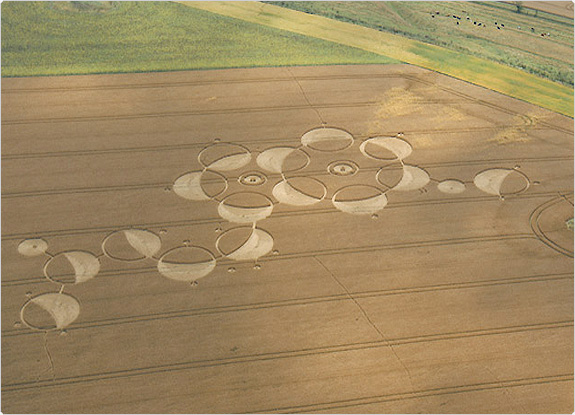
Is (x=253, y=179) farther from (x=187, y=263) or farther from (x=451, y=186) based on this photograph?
(x=451, y=186)

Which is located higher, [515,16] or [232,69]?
[515,16]

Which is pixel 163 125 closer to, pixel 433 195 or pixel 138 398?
pixel 433 195

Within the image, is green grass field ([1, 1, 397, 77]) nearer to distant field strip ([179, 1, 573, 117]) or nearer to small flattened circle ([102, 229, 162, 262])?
distant field strip ([179, 1, 573, 117])

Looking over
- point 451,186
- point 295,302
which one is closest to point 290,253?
point 295,302

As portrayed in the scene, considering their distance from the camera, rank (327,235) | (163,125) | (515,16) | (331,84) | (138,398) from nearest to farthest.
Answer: (138,398) → (327,235) → (163,125) → (331,84) → (515,16)

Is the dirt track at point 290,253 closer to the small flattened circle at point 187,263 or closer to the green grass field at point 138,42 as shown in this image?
the small flattened circle at point 187,263

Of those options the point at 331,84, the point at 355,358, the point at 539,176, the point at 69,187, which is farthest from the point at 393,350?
the point at 331,84
